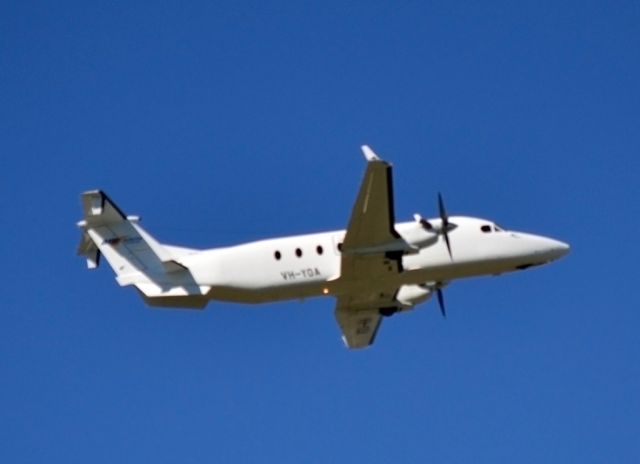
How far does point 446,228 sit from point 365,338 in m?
6.40

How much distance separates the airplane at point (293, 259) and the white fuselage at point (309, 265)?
30 millimetres

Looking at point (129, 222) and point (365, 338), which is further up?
point (129, 222)

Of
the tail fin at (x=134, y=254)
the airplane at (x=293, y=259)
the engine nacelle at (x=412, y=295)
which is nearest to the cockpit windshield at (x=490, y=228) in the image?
the airplane at (x=293, y=259)

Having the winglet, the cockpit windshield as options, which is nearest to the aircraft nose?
the cockpit windshield

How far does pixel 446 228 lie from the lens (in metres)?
43.2

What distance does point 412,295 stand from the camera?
1811 inches

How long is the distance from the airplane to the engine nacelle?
177cm

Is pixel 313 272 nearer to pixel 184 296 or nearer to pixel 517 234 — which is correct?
pixel 184 296

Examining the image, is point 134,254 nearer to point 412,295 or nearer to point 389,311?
point 389,311

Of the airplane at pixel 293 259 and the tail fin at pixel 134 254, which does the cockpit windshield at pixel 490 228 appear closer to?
the airplane at pixel 293 259

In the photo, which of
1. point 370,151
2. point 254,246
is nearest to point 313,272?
point 254,246

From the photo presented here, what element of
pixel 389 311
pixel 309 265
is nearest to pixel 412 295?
pixel 389 311

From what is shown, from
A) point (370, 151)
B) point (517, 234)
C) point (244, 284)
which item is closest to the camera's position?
point (370, 151)

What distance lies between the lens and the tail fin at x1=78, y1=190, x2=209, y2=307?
42125 millimetres
